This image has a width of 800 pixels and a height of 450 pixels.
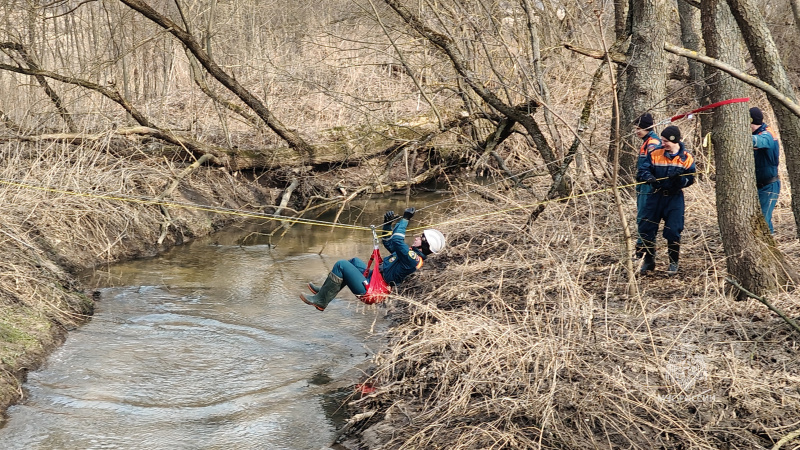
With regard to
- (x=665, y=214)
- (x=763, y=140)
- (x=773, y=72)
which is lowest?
(x=665, y=214)

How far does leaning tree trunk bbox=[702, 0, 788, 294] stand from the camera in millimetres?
6023

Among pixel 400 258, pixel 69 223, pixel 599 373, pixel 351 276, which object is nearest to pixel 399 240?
pixel 400 258

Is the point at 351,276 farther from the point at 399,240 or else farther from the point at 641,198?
the point at 641,198

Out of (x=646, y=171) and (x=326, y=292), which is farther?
(x=326, y=292)

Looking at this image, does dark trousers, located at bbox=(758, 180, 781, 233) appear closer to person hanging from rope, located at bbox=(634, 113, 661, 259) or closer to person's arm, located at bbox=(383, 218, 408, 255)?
person hanging from rope, located at bbox=(634, 113, 661, 259)

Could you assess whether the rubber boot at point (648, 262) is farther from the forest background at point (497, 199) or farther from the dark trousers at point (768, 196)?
the dark trousers at point (768, 196)

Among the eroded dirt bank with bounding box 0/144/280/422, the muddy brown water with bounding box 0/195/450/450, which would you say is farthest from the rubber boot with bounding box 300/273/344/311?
the eroded dirt bank with bounding box 0/144/280/422

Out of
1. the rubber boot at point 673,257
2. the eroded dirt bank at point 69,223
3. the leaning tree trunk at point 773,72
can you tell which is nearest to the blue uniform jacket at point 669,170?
the rubber boot at point 673,257

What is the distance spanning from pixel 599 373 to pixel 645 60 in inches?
179

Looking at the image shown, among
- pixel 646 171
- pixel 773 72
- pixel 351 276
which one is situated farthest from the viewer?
pixel 351 276

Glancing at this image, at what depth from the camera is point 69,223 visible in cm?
994

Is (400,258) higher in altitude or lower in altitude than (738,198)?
lower

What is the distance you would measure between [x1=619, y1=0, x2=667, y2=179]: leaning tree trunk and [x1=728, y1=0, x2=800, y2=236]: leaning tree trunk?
8.61ft

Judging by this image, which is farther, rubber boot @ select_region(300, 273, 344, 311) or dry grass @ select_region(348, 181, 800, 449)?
rubber boot @ select_region(300, 273, 344, 311)
